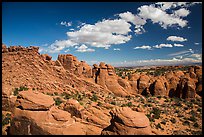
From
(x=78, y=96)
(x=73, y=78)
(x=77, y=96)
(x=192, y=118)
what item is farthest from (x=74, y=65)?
(x=192, y=118)

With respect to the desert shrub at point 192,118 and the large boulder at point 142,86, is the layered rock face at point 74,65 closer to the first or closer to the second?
the large boulder at point 142,86

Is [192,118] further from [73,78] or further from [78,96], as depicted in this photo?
[73,78]

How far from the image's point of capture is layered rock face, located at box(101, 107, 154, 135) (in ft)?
31.4

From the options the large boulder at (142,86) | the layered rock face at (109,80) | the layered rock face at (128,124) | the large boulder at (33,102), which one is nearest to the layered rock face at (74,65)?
the layered rock face at (109,80)

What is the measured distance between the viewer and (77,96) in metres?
21.4

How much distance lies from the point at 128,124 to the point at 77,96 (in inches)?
495

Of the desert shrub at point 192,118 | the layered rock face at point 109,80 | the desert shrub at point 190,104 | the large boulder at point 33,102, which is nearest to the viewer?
the large boulder at point 33,102

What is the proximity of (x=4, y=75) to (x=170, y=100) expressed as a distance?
76.0ft

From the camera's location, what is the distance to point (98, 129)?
465 inches

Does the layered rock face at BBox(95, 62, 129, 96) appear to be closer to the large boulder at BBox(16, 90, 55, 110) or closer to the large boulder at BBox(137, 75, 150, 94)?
the large boulder at BBox(137, 75, 150, 94)

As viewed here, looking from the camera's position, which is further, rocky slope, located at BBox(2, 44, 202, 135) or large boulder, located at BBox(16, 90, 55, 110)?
large boulder, located at BBox(16, 90, 55, 110)

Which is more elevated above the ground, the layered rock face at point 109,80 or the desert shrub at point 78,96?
the layered rock face at point 109,80

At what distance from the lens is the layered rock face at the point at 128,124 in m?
9.56

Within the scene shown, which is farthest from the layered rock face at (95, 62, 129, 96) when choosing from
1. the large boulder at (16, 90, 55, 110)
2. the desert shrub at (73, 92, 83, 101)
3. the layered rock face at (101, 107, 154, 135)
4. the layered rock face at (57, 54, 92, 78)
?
the layered rock face at (101, 107, 154, 135)
